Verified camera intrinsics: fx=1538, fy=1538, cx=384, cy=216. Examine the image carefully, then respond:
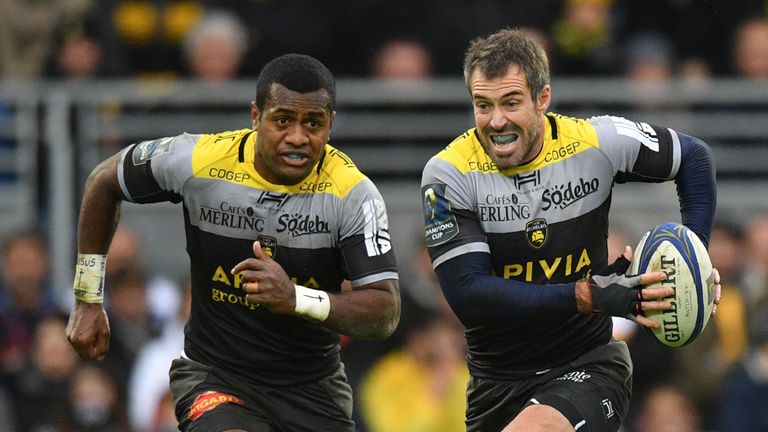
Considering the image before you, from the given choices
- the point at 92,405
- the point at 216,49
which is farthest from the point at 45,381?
the point at 216,49

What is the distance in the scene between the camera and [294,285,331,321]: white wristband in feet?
24.5

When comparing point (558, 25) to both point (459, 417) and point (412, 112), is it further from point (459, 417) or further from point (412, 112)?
point (459, 417)

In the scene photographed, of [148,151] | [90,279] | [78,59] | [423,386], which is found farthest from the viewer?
[78,59]

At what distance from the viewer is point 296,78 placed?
25.3 ft

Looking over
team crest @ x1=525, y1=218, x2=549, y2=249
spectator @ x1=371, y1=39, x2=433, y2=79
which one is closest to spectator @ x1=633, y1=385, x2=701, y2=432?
spectator @ x1=371, y1=39, x2=433, y2=79

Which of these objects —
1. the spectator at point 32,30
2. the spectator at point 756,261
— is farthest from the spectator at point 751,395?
the spectator at point 32,30

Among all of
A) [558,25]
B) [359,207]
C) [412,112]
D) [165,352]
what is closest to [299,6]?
[412,112]

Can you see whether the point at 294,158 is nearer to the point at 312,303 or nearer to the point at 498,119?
the point at 312,303

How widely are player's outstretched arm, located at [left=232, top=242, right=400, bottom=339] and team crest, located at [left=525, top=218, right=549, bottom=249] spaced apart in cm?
73

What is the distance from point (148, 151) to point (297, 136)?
3.03 ft

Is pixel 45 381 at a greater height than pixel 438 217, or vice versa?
pixel 438 217

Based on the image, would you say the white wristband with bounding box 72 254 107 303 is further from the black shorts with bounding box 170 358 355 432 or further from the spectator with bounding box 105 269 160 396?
the spectator with bounding box 105 269 160 396

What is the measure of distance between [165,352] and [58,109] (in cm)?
246

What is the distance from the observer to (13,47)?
14.3m
